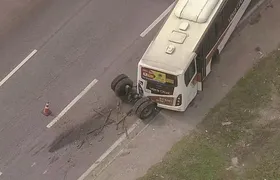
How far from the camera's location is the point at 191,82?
70.7 ft

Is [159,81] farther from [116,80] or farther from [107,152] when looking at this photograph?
[107,152]

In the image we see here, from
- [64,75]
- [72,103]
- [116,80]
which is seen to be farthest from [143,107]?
[64,75]

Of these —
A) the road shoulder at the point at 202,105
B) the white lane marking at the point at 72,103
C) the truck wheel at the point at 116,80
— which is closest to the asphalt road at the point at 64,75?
the white lane marking at the point at 72,103

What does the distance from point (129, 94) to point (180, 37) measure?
271cm

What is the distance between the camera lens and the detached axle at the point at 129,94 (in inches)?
853

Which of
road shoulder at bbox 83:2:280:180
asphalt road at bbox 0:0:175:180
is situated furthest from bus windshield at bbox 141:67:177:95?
asphalt road at bbox 0:0:175:180

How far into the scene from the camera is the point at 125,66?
77.2 feet

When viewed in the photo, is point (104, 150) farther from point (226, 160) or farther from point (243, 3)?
point (243, 3)

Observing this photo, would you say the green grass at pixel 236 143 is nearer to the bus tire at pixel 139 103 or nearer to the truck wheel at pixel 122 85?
the bus tire at pixel 139 103

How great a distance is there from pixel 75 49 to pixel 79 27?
1100 mm

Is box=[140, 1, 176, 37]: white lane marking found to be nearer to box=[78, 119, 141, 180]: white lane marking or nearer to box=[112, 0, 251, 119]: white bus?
box=[112, 0, 251, 119]: white bus

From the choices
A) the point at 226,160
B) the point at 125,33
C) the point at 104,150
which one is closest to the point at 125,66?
the point at 125,33

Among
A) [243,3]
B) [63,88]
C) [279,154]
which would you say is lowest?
[279,154]

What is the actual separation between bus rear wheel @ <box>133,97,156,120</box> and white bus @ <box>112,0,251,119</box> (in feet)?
0.86
